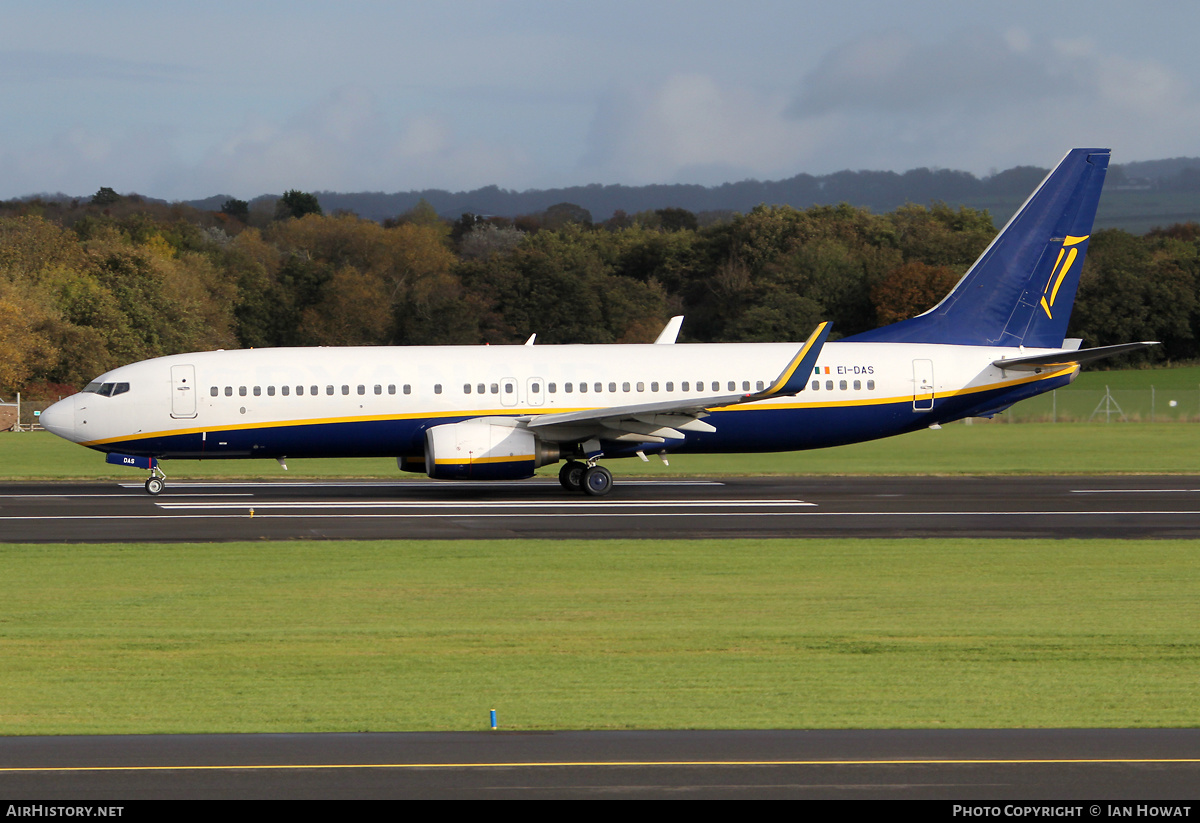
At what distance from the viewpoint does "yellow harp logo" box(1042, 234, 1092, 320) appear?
34750 mm

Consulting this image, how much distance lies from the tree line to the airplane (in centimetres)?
4670

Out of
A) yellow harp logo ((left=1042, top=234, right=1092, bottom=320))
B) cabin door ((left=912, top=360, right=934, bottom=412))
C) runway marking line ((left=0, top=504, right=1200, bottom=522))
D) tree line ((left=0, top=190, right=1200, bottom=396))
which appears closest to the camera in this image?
runway marking line ((left=0, top=504, right=1200, bottom=522))

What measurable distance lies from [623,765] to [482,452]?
20.9 meters

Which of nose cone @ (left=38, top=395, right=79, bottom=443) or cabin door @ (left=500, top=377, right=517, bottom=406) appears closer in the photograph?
nose cone @ (left=38, top=395, right=79, bottom=443)

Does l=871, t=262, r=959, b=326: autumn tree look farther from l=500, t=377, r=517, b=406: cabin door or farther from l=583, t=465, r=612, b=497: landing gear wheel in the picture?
l=500, t=377, r=517, b=406: cabin door

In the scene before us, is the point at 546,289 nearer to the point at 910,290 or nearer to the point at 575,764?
the point at 910,290

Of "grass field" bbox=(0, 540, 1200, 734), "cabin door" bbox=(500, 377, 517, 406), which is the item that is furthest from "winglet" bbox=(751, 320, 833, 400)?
"grass field" bbox=(0, 540, 1200, 734)

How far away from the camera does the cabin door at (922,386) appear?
32.7 metres

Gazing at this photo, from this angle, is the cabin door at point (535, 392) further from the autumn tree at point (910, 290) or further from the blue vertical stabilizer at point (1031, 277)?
the autumn tree at point (910, 290)

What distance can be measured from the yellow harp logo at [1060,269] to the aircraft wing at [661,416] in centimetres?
824

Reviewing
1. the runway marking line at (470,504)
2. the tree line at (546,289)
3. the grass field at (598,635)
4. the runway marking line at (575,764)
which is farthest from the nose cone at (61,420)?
the tree line at (546,289)

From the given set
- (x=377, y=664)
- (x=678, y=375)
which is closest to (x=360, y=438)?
(x=678, y=375)

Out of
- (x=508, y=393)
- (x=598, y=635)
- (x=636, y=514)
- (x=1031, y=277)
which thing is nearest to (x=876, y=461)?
(x=1031, y=277)

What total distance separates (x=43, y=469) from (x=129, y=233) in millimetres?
89364
